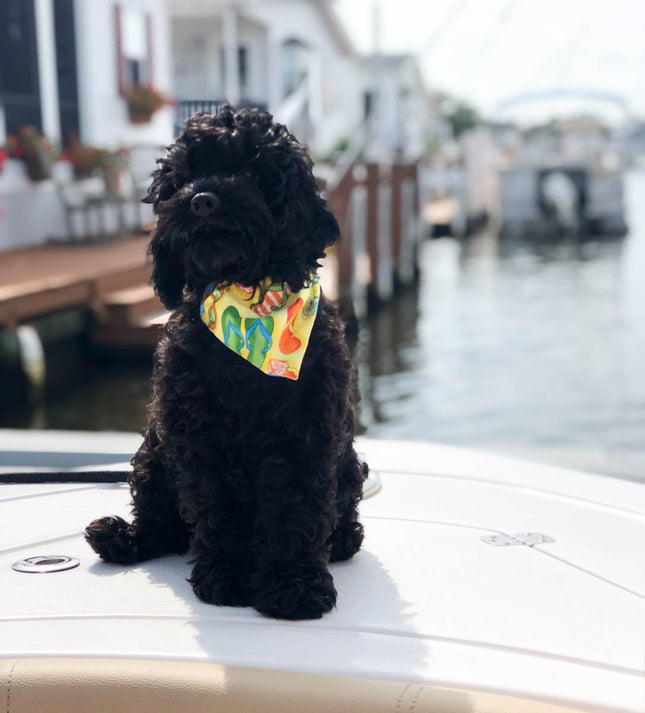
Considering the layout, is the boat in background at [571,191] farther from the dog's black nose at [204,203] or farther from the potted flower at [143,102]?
the dog's black nose at [204,203]

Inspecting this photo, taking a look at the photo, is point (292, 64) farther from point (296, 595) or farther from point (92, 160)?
point (296, 595)

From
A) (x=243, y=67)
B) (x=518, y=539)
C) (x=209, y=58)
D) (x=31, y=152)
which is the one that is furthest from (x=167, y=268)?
(x=243, y=67)

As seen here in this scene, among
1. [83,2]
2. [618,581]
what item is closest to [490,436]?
[618,581]

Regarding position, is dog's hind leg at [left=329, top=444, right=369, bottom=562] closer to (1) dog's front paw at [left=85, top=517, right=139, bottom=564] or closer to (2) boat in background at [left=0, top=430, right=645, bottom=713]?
(2) boat in background at [left=0, top=430, right=645, bottom=713]

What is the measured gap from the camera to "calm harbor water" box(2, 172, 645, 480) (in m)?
8.90

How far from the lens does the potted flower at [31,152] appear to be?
11.9 metres

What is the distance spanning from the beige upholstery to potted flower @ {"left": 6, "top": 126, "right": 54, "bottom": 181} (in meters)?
10.8

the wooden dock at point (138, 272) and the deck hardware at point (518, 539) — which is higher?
the deck hardware at point (518, 539)

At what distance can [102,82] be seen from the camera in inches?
562

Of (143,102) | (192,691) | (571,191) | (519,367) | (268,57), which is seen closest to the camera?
(192,691)

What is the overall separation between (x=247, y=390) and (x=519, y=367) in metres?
10.00

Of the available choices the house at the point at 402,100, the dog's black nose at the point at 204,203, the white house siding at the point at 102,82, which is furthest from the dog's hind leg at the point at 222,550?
the house at the point at 402,100

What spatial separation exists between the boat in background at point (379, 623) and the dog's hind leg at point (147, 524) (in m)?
0.03

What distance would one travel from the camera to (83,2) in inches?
543
